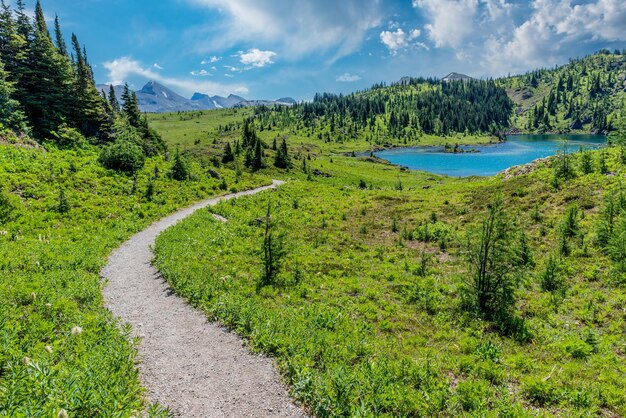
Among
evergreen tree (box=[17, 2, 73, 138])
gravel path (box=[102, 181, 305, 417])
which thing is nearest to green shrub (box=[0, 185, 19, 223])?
gravel path (box=[102, 181, 305, 417])

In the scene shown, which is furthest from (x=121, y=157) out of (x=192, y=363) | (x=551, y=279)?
(x=551, y=279)

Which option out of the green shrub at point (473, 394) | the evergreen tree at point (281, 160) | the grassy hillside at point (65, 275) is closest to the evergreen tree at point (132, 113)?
the grassy hillside at point (65, 275)

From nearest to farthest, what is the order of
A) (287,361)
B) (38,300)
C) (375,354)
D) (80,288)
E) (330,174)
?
1. (287,361)
2. (375,354)
3. (38,300)
4. (80,288)
5. (330,174)

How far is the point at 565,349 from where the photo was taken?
12.2m

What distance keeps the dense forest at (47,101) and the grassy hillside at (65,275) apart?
19.6ft

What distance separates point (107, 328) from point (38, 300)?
3.37 metres

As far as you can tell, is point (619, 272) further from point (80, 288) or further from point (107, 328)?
point (80, 288)

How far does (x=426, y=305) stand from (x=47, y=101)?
53.7m

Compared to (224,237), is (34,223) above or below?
above

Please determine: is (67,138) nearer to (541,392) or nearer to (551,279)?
(541,392)

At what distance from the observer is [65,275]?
16047 millimetres

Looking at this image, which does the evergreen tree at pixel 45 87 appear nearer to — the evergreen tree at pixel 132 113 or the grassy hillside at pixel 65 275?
the evergreen tree at pixel 132 113

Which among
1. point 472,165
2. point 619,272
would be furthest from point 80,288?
point 472,165

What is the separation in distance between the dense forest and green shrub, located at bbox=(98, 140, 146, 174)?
Result: 0.56m
